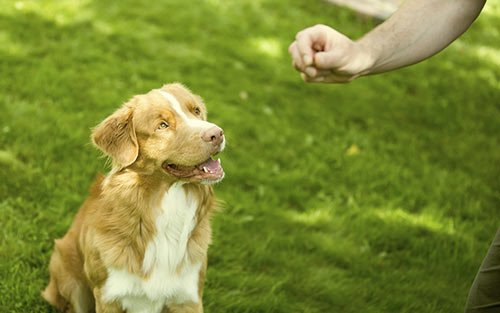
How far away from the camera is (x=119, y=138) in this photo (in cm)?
319

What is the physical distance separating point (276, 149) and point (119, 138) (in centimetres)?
278

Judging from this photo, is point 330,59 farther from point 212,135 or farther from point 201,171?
point 201,171

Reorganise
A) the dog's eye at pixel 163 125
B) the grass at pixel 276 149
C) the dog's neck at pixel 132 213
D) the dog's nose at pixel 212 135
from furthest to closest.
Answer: the grass at pixel 276 149
the dog's neck at pixel 132 213
the dog's eye at pixel 163 125
the dog's nose at pixel 212 135

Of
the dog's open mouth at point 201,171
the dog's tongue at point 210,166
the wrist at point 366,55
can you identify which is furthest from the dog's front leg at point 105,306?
the wrist at point 366,55

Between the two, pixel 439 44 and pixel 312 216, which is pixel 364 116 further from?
pixel 439 44

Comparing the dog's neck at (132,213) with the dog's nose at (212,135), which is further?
the dog's neck at (132,213)

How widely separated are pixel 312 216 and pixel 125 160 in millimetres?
2257

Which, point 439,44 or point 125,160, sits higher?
point 439,44

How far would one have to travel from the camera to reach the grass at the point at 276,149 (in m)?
4.41

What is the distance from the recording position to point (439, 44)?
3131 mm

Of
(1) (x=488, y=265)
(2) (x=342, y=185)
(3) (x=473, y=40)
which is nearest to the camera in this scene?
(1) (x=488, y=265)

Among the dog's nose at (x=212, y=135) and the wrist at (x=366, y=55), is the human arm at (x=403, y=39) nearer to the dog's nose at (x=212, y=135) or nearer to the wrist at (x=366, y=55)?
the wrist at (x=366, y=55)

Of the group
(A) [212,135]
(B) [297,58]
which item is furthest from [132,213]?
(B) [297,58]

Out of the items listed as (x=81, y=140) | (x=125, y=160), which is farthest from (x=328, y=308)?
(x=81, y=140)
